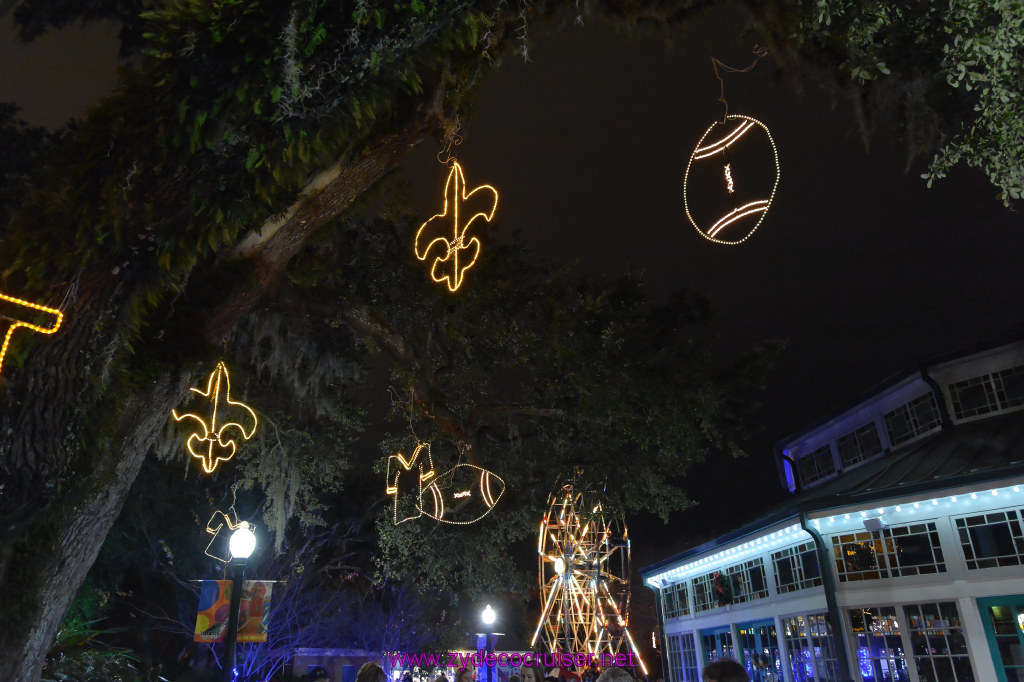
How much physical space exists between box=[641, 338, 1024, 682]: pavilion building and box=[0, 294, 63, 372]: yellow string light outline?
1321 cm

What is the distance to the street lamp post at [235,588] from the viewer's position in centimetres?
775

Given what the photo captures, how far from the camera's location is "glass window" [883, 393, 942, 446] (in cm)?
1659

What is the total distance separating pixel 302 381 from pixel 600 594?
13580 millimetres

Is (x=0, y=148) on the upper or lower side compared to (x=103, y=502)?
upper

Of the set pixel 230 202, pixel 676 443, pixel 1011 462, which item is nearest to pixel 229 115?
pixel 230 202

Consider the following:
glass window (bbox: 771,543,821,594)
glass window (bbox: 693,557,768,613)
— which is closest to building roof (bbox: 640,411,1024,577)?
glass window (bbox: 771,543,821,594)

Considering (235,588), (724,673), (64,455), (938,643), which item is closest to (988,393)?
(938,643)

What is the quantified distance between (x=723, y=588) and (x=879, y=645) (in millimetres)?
6065

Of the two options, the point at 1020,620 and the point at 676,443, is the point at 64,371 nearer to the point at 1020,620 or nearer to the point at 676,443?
the point at 676,443

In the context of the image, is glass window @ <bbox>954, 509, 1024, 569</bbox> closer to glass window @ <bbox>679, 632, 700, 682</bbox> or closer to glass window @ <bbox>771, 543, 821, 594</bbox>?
glass window @ <bbox>771, 543, 821, 594</bbox>

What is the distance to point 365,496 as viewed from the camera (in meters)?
28.6

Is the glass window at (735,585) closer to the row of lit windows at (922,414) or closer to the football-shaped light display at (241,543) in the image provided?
the row of lit windows at (922,414)

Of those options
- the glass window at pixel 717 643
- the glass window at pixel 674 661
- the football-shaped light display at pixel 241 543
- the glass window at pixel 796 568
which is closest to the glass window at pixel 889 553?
the glass window at pixel 796 568

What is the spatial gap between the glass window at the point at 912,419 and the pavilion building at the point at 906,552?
4 centimetres
